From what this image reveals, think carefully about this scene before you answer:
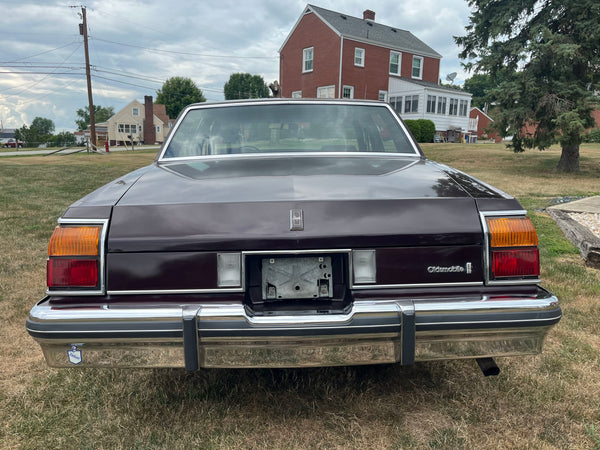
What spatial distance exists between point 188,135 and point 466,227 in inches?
78.5

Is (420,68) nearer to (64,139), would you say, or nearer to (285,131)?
(285,131)

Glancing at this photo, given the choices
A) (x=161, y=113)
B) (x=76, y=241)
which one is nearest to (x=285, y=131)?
(x=76, y=241)

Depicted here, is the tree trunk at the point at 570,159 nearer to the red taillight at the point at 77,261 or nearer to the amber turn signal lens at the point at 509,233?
the amber turn signal lens at the point at 509,233

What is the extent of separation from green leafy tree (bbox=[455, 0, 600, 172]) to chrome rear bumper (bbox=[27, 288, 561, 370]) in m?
12.3

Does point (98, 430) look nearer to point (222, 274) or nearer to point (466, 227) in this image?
point (222, 274)

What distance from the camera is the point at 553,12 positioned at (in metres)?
13.0

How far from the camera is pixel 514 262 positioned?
201cm

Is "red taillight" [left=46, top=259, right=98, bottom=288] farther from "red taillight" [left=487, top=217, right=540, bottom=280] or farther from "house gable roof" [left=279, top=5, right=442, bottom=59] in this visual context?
"house gable roof" [left=279, top=5, right=442, bottom=59]

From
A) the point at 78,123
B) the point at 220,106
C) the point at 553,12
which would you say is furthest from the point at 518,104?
the point at 78,123

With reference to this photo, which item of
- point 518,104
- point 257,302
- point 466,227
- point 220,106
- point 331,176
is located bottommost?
point 257,302

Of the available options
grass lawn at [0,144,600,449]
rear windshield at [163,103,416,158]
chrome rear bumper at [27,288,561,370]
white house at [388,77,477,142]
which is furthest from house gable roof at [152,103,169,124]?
chrome rear bumper at [27,288,561,370]

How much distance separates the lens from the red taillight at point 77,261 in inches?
76.3

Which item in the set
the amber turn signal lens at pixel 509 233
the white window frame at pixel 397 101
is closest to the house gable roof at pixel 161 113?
the white window frame at pixel 397 101

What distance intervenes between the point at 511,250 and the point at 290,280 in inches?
37.9
